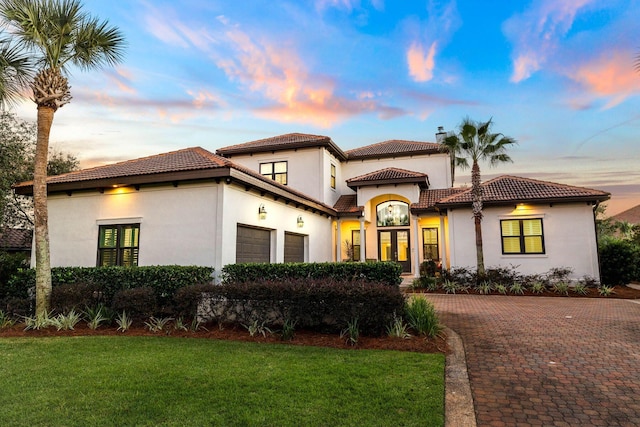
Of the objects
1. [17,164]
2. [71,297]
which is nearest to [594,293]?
[71,297]

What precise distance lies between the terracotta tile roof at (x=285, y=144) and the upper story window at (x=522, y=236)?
9775 mm

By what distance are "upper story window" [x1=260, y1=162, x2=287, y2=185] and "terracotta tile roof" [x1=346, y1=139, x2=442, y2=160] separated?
4.73 meters

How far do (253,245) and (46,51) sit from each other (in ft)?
23.8

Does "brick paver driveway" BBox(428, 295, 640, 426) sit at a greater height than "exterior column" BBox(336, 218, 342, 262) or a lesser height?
lesser

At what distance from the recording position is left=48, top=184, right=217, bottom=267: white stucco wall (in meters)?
9.55

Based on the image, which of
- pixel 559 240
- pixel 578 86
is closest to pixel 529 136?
pixel 578 86

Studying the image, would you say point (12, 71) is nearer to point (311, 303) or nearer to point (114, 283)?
point (114, 283)

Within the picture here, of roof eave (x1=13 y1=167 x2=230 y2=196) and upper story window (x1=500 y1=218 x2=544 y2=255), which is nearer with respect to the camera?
roof eave (x1=13 y1=167 x2=230 y2=196)

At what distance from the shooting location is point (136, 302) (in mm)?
7621

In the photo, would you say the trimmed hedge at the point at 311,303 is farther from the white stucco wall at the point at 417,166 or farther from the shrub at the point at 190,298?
the white stucco wall at the point at 417,166

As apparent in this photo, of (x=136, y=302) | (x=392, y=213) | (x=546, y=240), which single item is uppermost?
(x=392, y=213)

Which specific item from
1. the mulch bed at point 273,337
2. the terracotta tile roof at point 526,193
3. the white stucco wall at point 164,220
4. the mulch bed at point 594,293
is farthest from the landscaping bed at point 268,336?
the terracotta tile roof at point 526,193

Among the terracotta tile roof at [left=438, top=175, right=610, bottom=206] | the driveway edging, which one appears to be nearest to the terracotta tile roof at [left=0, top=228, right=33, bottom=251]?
the driveway edging

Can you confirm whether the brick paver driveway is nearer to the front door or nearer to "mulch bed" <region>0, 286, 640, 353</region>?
"mulch bed" <region>0, 286, 640, 353</region>
